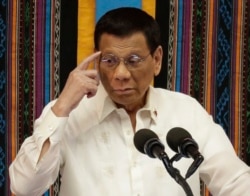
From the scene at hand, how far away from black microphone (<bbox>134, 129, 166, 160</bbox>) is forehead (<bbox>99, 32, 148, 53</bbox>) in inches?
17.5

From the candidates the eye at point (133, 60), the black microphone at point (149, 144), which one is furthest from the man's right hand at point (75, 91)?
the black microphone at point (149, 144)

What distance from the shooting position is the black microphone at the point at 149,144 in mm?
1099

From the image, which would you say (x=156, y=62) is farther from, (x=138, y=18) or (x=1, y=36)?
(x=1, y=36)

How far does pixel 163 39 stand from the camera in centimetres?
226

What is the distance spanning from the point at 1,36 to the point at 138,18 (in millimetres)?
810

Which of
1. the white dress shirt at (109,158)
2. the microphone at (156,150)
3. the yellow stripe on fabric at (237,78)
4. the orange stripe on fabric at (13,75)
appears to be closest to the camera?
the microphone at (156,150)


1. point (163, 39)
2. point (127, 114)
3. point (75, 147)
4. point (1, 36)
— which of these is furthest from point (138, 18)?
point (1, 36)

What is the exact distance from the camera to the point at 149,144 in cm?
111

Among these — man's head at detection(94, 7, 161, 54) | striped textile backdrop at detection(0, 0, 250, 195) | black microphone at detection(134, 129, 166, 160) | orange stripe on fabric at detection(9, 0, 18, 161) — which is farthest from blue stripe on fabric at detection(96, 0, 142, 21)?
black microphone at detection(134, 129, 166, 160)

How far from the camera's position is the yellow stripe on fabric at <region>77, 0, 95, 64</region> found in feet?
7.27

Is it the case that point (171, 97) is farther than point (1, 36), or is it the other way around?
point (1, 36)

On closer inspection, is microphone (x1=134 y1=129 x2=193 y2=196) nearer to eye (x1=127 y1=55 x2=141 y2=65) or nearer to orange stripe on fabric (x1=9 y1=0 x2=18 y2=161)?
eye (x1=127 y1=55 x2=141 y2=65)

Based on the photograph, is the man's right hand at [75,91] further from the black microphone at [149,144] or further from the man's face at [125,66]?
the black microphone at [149,144]

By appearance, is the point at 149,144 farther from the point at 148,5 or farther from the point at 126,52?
the point at 148,5
